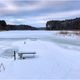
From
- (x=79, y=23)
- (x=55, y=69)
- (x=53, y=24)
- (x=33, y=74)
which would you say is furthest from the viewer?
(x=53, y=24)

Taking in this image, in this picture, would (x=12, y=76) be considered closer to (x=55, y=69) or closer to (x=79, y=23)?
(x=55, y=69)

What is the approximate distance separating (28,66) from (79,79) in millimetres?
2813

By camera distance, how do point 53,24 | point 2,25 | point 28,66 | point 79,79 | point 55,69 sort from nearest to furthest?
1. point 79,79
2. point 55,69
3. point 28,66
4. point 2,25
5. point 53,24

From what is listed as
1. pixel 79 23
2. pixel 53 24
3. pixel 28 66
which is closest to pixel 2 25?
pixel 53 24

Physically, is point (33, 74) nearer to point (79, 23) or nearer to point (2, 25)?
point (79, 23)

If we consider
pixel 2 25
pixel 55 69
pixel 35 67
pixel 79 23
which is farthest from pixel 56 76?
pixel 2 25

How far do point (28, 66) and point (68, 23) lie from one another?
103245mm

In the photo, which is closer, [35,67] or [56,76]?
[56,76]

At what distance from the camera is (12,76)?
24.9 feet

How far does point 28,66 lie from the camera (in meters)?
9.30

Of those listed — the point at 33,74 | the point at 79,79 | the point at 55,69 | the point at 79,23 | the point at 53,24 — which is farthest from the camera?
the point at 53,24

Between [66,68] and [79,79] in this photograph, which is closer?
[79,79]

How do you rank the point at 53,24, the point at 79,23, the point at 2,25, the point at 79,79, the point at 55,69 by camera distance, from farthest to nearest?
the point at 53,24 → the point at 2,25 → the point at 79,23 → the point at 55,69 → the point at 79,79

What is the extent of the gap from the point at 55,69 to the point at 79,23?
90.6m
